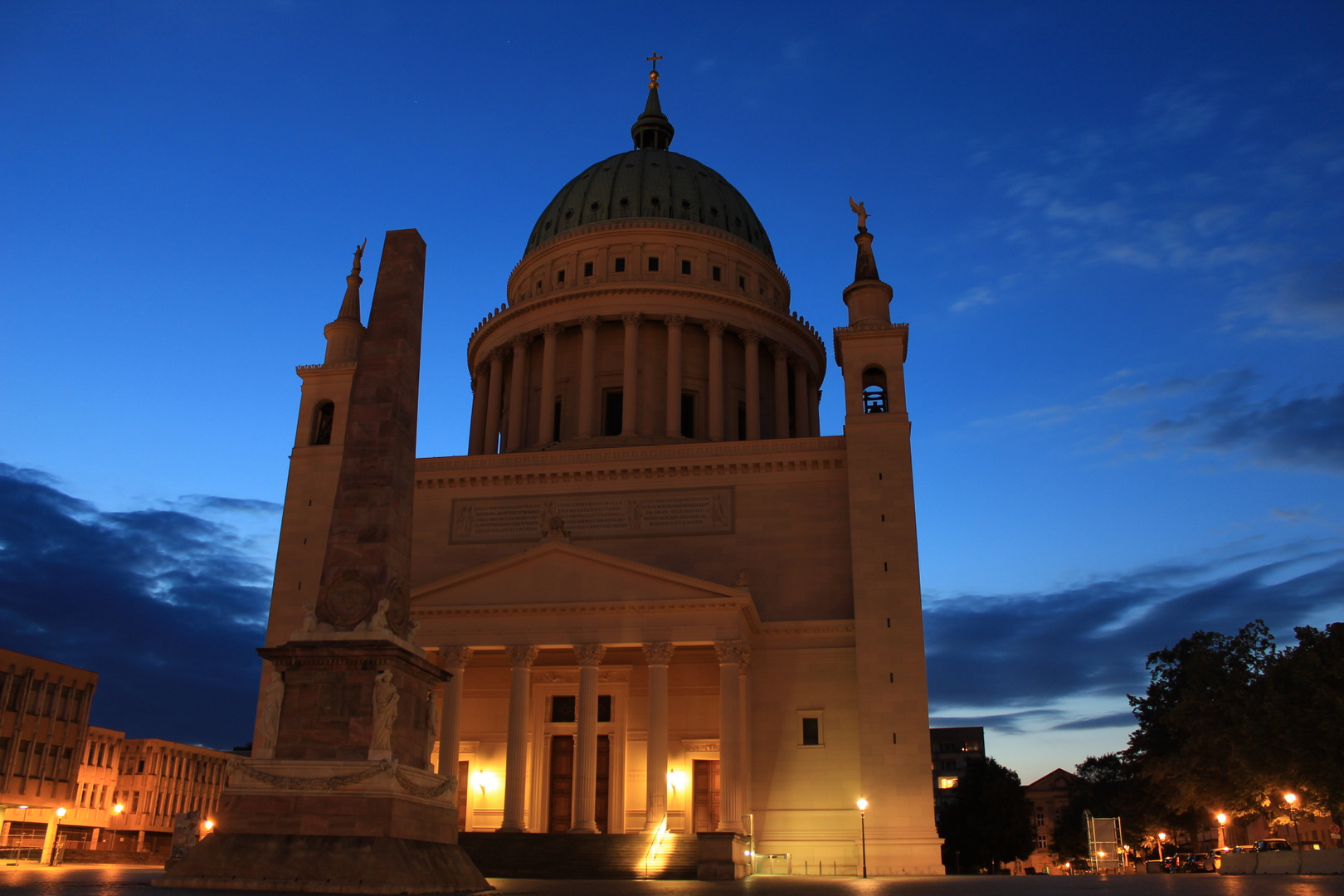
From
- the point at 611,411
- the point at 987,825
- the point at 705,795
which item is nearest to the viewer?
the point at 705,795

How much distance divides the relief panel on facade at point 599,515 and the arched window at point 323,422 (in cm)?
704

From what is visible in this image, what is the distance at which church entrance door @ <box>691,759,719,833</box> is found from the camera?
38.8m

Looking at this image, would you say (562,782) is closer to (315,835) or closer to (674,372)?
(674,372)

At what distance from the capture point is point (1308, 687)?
38.5 meters

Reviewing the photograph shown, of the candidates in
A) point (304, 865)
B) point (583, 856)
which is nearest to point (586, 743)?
point (583, 856)

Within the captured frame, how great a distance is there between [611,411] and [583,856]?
89.5 ft

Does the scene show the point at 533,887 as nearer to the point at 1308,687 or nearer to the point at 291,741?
the point at 291,741

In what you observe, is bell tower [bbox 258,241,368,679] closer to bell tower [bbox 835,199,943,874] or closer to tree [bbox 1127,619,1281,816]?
bell tower [bbox 835,199,943,874]

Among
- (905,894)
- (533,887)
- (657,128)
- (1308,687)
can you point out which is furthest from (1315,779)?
(657,128)

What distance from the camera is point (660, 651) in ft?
120

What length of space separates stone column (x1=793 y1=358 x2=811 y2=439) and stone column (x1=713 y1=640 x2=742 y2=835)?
78.0 ft

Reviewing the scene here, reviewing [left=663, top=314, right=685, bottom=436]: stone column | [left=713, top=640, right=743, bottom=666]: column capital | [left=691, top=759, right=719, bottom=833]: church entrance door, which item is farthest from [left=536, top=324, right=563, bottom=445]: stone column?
[left=713, top=640, right=743, bottom=666]: column capital

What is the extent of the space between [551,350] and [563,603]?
71.9ft

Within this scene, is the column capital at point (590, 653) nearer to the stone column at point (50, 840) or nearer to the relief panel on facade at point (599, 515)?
the relief panel on facade at point (599, 515)
